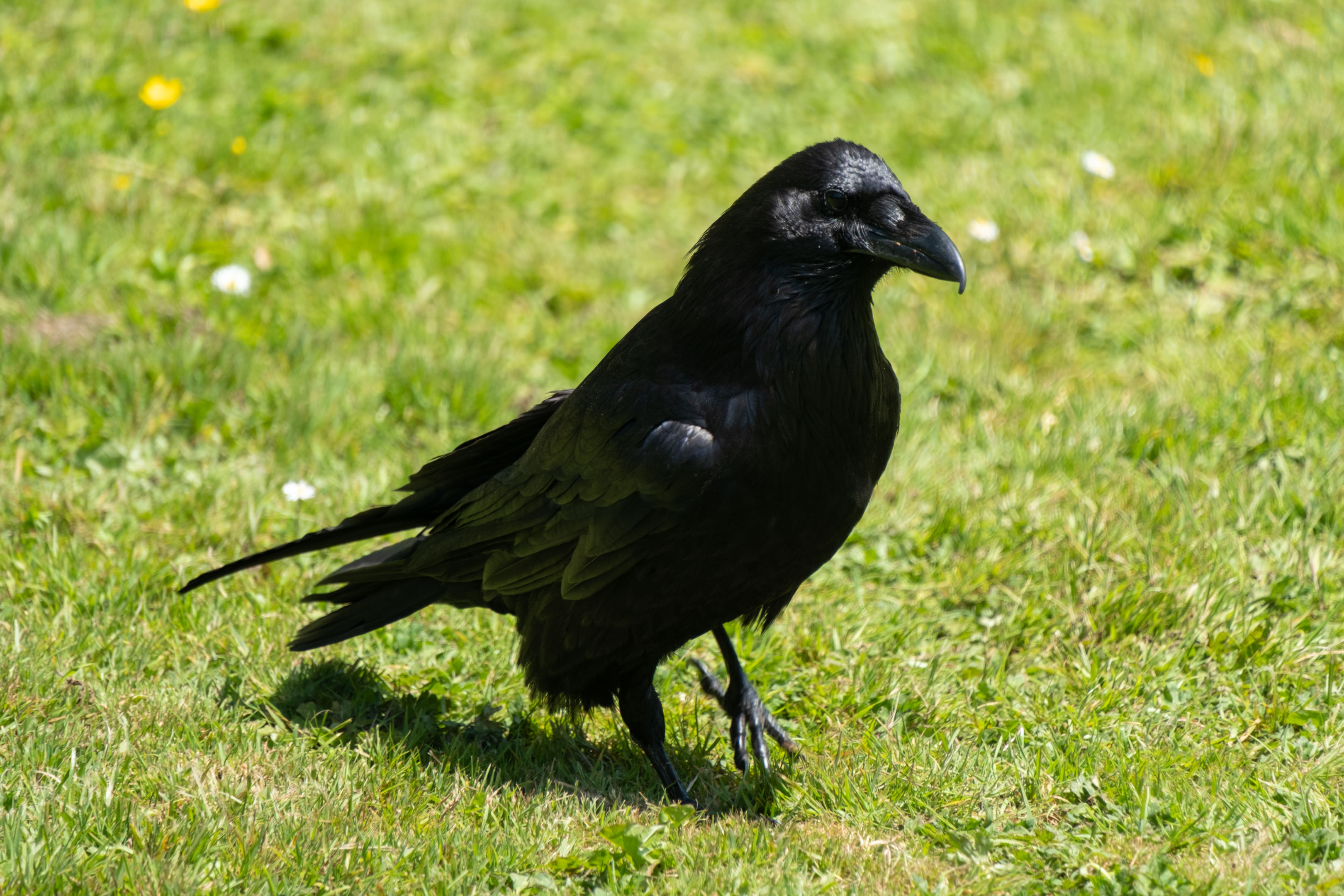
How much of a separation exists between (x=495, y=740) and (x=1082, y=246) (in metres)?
3.60

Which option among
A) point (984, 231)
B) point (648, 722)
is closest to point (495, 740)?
point (648, 722)

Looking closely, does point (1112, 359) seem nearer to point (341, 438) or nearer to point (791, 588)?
point (791, 588)

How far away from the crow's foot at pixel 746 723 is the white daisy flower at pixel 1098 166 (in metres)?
3.46

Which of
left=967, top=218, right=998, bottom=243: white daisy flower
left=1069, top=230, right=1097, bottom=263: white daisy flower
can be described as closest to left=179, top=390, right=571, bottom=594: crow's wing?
left=967, top=218, right=998, bottom=243: white daisy flower

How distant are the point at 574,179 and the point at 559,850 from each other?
4.50m

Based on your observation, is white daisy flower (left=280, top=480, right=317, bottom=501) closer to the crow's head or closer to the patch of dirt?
the patch of dirt

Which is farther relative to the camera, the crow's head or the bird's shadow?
the bird's shadow

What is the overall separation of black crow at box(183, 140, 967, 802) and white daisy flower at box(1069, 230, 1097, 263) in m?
2.67

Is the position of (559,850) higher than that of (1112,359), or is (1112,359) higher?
(1112,359)

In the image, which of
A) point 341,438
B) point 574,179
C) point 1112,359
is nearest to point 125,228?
point 341,438

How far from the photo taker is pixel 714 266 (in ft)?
10.9

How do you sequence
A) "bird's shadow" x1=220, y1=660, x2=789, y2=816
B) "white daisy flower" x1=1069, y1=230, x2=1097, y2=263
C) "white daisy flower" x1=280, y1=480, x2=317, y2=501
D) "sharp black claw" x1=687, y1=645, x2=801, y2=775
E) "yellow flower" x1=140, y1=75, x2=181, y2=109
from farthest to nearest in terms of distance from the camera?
1. "yellow flower" x1=140, y1=75, x2=181, y2=109
2. "white daisy flower" x1=1069, y1=230, x2=1097, y2=263
3. "white daisy flower" x1=280, y1=480, x2=317, y2=501
4. "sharp black claw" x1=687, y1=645, x2=801, y2=775
5. "bird's shadow" x1=220, y1=660, x2=789, y2=816

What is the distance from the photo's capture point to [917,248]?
10.3ft

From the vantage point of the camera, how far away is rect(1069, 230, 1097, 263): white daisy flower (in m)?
5.79
